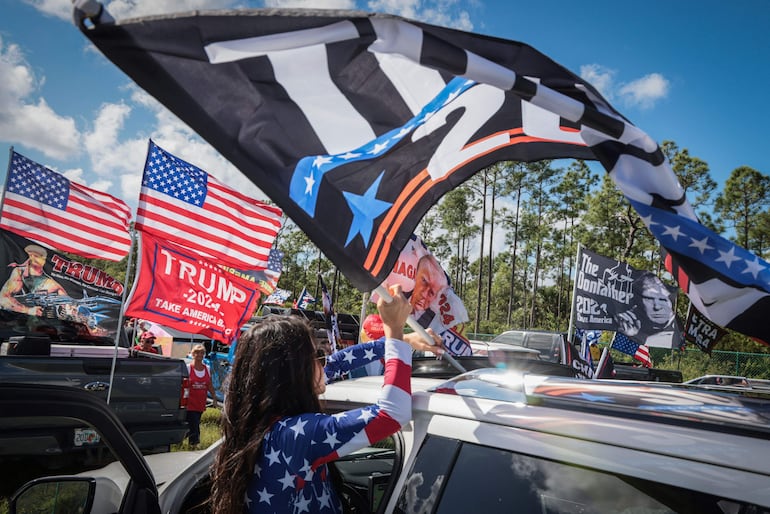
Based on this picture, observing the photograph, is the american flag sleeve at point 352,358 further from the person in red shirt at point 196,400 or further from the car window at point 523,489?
the person in red shirt at point 196,400

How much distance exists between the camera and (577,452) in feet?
4.68

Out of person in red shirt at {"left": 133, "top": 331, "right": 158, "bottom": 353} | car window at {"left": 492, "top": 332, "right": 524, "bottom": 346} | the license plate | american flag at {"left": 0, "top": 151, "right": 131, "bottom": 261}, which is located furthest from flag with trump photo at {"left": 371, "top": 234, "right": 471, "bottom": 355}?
car window at {"left": 492, "top": 332, "right": 524, "bottom": 346}

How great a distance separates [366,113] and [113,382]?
536 cm

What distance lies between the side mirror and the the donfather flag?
364 inches

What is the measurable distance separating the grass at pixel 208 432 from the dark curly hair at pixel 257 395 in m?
5.55

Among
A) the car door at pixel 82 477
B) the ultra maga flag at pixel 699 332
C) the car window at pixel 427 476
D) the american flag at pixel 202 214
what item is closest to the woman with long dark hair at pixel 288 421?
the car window at pixel 427 476

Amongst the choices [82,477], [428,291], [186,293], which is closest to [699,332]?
[428,291]

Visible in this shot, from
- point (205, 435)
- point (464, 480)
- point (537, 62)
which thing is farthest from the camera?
point (205, 435)

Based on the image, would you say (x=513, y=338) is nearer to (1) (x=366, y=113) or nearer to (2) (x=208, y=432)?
(2) (x=208, y=432)

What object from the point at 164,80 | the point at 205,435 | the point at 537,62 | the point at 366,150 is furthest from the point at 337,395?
the point at 205,435

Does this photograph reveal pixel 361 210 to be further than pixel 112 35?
Yes

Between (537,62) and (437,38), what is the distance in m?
0.44

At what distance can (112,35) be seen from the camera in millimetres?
1594

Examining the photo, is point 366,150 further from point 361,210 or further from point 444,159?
point 444,159
